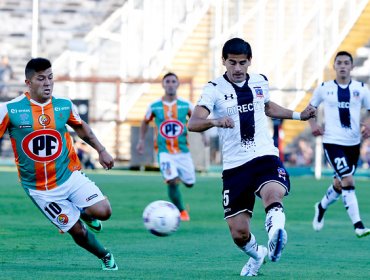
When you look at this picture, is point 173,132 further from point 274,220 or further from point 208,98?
point 274,220

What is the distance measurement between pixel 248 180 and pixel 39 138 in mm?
1910

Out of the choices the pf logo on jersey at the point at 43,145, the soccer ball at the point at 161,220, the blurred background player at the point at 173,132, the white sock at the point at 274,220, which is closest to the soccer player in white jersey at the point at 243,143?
the white sock at the point at 274,220

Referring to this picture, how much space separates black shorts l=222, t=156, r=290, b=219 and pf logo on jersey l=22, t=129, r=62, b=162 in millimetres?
1559

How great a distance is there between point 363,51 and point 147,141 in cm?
744

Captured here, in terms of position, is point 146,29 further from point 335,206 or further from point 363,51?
point 335,206

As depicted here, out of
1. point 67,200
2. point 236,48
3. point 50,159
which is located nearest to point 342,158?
point 67,200

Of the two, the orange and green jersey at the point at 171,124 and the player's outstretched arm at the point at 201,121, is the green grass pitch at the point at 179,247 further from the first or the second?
the player's outstretched arm at the point at 201,121

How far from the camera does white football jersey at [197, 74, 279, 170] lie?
10.3 metres

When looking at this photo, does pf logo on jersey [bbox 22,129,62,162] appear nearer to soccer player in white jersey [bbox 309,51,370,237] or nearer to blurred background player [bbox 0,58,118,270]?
blurred background player [bbox 0,58,118,270]

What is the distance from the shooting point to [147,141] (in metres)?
32.5

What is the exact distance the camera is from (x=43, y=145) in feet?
35.2

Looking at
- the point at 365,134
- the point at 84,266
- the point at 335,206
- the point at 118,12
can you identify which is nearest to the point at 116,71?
the point at 118,12

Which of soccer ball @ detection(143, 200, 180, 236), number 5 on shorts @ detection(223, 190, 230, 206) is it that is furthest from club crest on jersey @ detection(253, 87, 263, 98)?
soccer ball @ detection(143, 200, 180, 236)

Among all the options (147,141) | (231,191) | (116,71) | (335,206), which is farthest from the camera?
(116,71)
